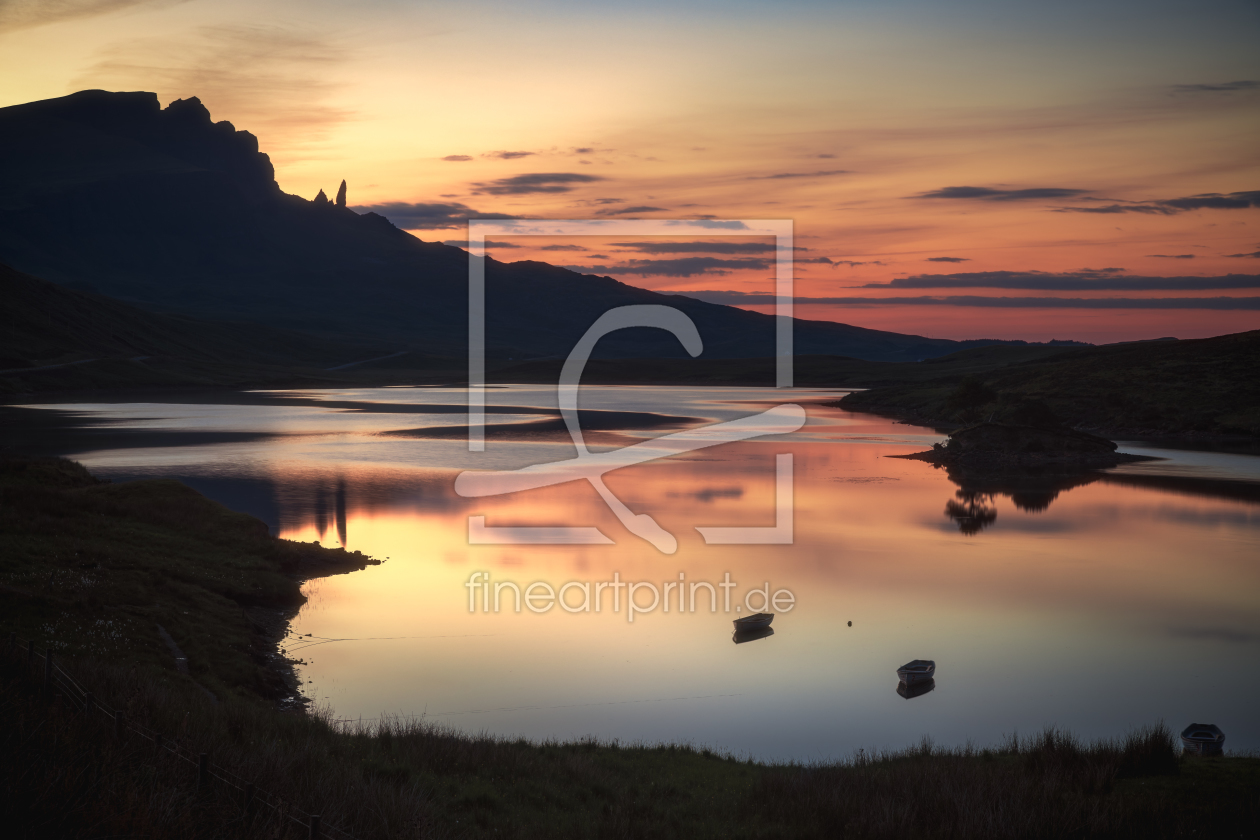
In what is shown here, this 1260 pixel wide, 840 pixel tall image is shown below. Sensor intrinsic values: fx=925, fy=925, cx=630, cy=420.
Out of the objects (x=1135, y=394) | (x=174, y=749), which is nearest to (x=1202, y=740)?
(x=174, y=749)

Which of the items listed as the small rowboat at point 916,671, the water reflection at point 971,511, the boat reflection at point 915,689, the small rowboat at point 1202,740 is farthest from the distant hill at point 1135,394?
the small rowboat at point 1202,740

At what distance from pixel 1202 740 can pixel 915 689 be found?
5681 mm

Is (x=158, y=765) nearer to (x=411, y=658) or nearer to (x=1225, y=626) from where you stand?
(x=411, y=658)

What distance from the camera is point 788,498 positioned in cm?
4838

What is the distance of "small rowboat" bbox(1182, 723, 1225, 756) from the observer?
52.9 ft

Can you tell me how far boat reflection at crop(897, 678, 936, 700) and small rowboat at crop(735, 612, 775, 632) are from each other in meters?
4.56

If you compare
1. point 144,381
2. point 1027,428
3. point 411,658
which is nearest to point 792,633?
point 411,658

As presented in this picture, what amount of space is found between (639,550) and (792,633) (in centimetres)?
1127

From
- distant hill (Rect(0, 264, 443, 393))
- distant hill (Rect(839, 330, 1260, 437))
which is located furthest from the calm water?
distant hill (Rect(0, 264, 443, 393))

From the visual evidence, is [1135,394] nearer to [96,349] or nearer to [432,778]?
[432,778]

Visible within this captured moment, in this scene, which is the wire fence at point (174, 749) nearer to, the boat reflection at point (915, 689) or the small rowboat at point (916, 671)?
the boat reflection at point (915, 689)

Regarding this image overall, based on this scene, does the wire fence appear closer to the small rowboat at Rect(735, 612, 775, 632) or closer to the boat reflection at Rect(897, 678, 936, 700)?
the boat reflection at Rect(897, 678, 936, 700)

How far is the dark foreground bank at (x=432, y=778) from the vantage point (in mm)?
8591

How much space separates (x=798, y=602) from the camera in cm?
2809
